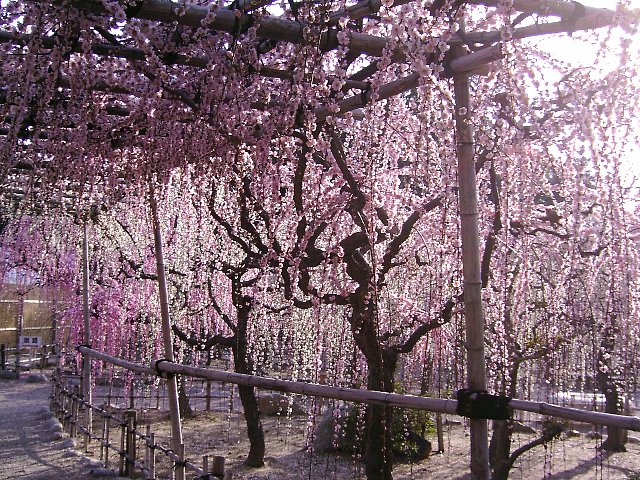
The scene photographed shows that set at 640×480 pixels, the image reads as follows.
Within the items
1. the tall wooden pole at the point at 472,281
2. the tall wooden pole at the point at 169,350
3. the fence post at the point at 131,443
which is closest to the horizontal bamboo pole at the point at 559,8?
the tall wooden pole at the point at 472,281

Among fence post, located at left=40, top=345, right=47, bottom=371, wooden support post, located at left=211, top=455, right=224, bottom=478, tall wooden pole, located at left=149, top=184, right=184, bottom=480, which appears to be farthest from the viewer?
fence post, located at left=40, top=345, right=47, bottom=371

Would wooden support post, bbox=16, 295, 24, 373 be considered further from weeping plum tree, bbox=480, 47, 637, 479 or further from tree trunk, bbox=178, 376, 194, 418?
weeping plum tree, bbox=480, 47, 637, 479

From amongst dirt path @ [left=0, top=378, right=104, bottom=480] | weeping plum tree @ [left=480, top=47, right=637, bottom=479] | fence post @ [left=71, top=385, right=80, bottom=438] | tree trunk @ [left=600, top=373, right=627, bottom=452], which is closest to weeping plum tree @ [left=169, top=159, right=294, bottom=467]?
weeping plum tree @ [left=480, top=47, right=637, bottom=479]

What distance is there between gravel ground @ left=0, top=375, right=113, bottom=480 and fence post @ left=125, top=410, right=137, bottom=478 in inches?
17.2

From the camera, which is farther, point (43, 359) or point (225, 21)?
point (43, 359)

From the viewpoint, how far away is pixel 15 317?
20188 millimetres

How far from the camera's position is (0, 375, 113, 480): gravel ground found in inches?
253

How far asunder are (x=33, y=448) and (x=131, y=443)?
2432 mm

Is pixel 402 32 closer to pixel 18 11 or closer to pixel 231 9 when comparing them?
pixel 231 9

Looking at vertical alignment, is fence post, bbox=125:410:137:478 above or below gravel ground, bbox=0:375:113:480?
above

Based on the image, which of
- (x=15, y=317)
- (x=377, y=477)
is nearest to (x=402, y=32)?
(x=377, y=477)

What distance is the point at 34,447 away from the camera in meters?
7.79

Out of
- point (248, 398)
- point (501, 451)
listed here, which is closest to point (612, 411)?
point (501, 451)

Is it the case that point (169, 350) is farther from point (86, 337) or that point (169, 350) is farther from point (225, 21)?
point (86, 337)
